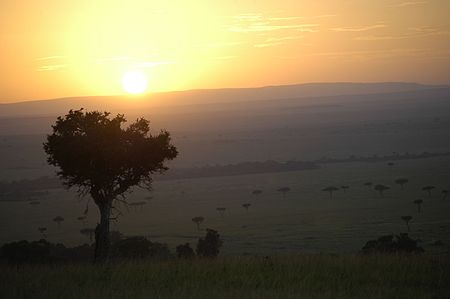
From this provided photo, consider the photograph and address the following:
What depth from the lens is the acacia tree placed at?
19375 millimetres

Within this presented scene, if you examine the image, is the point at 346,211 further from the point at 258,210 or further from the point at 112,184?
the point at 112,184

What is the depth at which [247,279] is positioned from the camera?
536 inches

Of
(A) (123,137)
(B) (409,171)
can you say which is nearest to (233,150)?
(B) (409,171)

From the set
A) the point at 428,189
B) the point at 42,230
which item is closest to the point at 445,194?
the point at 428,189

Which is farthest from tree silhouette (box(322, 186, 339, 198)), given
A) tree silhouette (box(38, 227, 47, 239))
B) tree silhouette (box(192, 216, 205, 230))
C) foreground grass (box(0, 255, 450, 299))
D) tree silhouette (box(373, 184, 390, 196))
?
foreground grass (box(0, 255, 450, 299))

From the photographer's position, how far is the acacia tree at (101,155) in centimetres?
1938

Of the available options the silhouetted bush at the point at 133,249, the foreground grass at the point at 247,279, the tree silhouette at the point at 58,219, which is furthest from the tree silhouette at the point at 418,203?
the foreground grass at the point at 247,279

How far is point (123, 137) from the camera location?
20.4 metres

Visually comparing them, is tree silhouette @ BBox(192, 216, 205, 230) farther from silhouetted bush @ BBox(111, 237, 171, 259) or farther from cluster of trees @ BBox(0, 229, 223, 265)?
silhouetted bush @ BBox(111, 237, 171, 259)

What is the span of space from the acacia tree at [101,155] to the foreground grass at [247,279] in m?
4.09

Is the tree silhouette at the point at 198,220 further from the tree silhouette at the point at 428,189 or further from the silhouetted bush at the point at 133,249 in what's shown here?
the tree silhouette at the point at 428,189

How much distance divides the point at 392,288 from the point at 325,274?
195cm

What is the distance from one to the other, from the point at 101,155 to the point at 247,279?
8182 mm

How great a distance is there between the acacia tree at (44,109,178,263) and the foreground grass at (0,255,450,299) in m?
4.09
